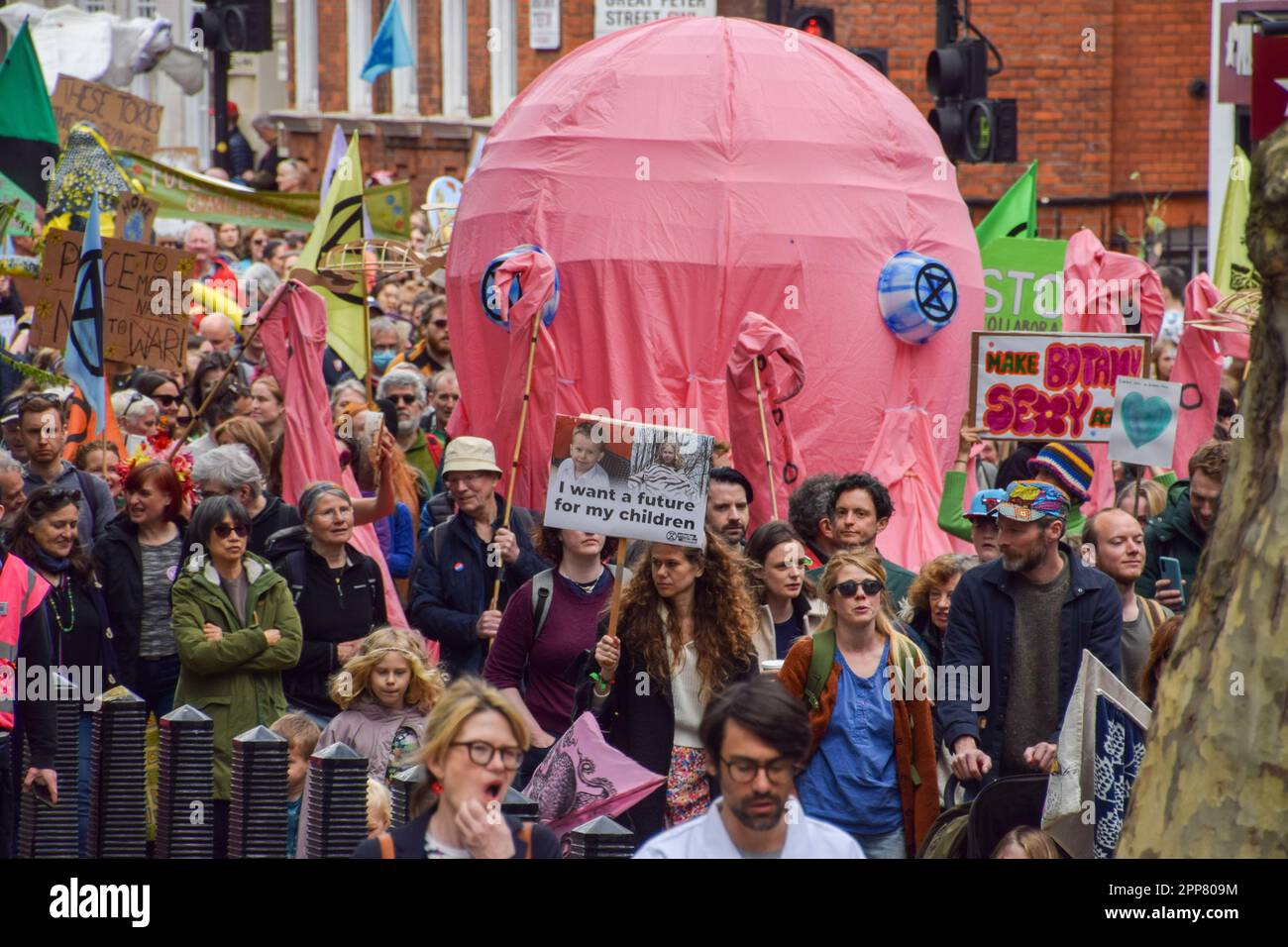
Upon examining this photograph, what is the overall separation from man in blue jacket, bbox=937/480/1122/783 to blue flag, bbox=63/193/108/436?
16.5 ft

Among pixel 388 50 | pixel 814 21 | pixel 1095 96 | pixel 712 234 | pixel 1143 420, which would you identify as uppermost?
pixel 388 50

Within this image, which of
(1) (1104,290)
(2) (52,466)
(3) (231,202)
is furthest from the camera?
(3) (231,202)

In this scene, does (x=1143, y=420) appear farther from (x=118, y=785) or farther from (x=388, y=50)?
(x=388, y=50)

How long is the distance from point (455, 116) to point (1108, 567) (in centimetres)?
2408

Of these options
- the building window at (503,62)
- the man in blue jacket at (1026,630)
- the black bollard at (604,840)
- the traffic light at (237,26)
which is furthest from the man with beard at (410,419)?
the building window at (503,62)

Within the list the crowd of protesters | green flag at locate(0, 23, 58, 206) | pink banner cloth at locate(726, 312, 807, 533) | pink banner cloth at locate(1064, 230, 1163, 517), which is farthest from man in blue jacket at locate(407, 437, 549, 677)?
green flag at locate(0, 23, 58, 206)

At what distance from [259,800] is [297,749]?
151 centimetres

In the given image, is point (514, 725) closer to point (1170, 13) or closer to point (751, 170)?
point (751, 170)

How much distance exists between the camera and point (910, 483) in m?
11.7

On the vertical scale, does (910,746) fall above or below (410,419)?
below

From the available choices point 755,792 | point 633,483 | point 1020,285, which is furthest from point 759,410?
point 755,792

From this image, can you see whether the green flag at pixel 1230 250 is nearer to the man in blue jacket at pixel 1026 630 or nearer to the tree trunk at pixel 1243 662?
the man in blue jacket at pixel 1026 630

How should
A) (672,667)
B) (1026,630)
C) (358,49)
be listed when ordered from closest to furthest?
(672,667)
(1026,630)
(358,49)

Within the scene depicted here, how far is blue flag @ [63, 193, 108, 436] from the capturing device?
10.3 metres
